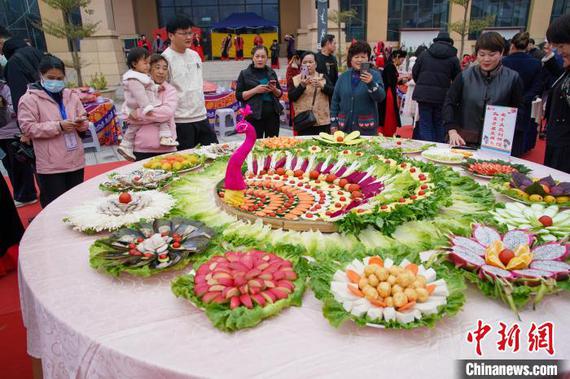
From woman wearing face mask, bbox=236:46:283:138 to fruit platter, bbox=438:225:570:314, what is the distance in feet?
10.6

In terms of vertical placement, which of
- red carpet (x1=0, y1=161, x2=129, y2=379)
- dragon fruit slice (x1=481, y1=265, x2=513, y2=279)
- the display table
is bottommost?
red carpet (x1=0, y1=161, x2=129, y2=379)

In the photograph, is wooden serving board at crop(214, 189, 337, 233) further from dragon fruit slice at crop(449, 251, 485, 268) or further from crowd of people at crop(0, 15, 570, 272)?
crowd of people at crop(0, 15, 570, 272)

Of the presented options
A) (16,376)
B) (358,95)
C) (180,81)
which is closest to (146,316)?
(16,376)

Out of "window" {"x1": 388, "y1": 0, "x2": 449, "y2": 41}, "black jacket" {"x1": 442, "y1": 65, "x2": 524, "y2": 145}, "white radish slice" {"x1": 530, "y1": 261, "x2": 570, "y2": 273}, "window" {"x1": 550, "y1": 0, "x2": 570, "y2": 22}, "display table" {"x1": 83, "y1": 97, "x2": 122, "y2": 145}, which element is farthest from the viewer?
"window" {"x1": 388, "y1": 0, "x2": 449, "y2": 41}

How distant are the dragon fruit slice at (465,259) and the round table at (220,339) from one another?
9 centimetres

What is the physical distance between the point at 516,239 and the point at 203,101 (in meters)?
3.16

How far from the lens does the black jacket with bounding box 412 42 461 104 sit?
5.05 m

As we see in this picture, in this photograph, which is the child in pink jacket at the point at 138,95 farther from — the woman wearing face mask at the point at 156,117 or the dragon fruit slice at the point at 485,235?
the dragon fruit slice at the point at 485,235

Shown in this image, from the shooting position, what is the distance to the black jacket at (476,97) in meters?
3.11

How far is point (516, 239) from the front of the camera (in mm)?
1486

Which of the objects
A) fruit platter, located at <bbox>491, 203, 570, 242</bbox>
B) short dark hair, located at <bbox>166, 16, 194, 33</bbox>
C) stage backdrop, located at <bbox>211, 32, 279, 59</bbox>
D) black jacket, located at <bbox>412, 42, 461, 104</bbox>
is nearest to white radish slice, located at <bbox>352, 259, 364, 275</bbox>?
fruit platter, located at <bbox>491, 203, 570, 242</bbox>

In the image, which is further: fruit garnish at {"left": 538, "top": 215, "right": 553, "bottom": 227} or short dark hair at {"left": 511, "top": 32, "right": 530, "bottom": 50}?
short dark hair at {"left": 511, "top": 32, "right": 530, "bottom": 50}

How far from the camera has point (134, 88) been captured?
10.7 ft

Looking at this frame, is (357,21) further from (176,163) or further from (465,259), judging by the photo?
(465,259)
